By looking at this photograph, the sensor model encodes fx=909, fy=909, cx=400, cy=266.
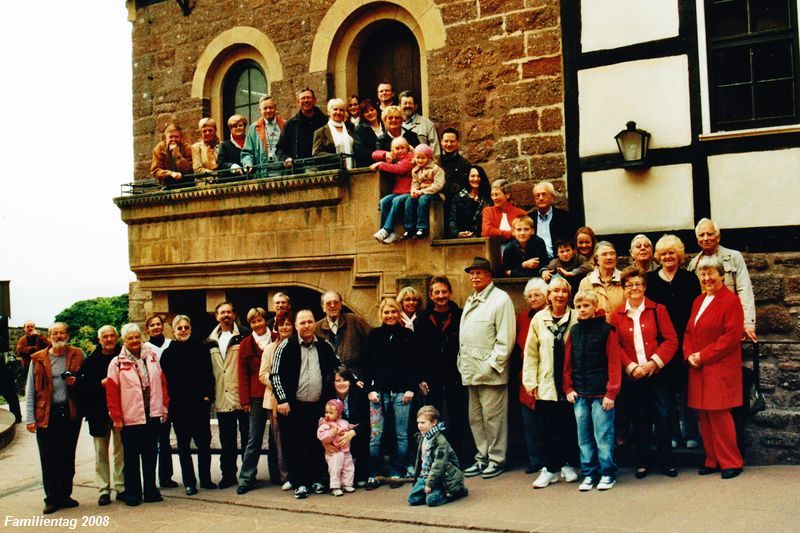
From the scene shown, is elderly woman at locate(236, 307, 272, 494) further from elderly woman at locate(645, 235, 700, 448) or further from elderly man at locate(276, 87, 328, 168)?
elderly woman at locate(645, 235, 700, 448)

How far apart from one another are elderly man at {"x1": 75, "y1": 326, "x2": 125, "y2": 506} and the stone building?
2693 millimetres

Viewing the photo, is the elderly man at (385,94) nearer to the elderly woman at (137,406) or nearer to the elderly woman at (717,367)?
the elderly woman at (137,406)

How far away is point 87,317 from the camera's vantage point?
2395cm

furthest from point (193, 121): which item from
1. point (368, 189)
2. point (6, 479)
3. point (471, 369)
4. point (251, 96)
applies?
point (471, 369)

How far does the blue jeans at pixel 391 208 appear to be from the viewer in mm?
9594

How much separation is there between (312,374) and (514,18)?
16.6 ft

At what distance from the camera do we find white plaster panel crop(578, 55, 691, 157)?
9.36 m

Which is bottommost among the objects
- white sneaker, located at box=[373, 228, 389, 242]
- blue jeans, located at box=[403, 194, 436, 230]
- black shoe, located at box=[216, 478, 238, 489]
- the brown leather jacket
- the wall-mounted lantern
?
black shoe, located at box=[216, 478, 238, 489]

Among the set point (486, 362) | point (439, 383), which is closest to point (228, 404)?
point (439, 383)

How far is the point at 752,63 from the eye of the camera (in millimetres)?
9172

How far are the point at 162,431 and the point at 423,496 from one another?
2859 mm

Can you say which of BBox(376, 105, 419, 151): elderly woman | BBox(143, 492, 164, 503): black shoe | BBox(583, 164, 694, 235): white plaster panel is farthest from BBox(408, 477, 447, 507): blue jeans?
BBox(376, 105, 419, 151): elderly woman

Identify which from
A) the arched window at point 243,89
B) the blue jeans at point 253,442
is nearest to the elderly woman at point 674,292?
the blue jeans at point 253,442

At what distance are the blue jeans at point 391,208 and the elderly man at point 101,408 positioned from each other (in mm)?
2989
